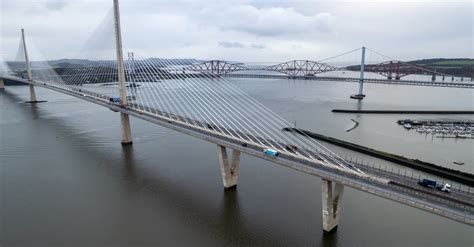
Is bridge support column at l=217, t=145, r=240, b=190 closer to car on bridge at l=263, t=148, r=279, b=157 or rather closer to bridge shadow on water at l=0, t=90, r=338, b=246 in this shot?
bridge shadow on water at l=0, t=90, r=338, b=246

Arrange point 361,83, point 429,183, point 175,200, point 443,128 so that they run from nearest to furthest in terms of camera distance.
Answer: point 429,183, point 175,200, point 443,128, point 361,83

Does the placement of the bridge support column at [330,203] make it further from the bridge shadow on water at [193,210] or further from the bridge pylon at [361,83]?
the bridge pylon at [361,83]

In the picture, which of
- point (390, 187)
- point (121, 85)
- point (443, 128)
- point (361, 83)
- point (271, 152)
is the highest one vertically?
point (121, 85)

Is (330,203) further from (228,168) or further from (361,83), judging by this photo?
(361,83)

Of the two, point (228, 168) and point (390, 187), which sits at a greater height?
point (390, 187)

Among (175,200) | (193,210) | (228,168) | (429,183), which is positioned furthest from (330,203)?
(175,200)
